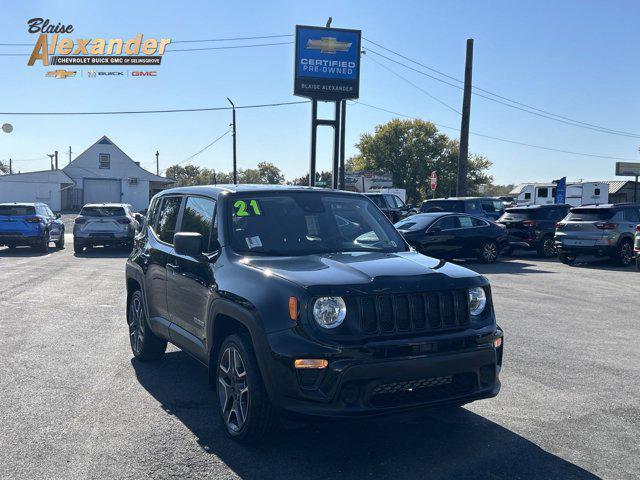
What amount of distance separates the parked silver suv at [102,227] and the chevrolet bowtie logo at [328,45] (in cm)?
1251

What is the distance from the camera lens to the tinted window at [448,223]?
682 inches

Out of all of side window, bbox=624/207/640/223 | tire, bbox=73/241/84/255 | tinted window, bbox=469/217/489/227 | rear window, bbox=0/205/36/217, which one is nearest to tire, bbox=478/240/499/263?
tinted window, bbox=469/217/489/227

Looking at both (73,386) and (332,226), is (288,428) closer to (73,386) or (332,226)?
(332,226)

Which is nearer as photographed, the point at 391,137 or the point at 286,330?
the point at 286,330

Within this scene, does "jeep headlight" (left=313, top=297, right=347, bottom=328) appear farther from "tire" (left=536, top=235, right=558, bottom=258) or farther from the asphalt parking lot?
"tire" (left=536, top=235, right=558, bottom=258)

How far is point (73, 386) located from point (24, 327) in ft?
10.1

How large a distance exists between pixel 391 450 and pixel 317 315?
1.15m

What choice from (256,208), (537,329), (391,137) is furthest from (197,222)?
(391,137)

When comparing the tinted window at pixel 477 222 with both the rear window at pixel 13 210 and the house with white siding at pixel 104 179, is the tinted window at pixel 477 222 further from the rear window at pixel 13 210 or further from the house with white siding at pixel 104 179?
the house with white siding at pixel 104 179

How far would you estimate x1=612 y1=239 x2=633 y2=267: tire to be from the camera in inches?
661

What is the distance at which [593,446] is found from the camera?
437cm

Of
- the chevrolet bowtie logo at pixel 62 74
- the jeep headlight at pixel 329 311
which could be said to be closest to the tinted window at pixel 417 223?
the jeep headlight at pixel 329 311

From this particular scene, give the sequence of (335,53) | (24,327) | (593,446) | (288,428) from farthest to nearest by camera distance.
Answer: (335,53) < (24,327) < (288,428) < (593,446)

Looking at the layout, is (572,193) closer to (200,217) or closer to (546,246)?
(546,246)
